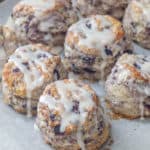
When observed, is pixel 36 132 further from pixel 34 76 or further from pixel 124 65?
pixel 124 65

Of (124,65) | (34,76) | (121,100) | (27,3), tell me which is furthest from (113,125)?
(27,3)

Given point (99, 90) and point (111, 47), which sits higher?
point (111, 47)

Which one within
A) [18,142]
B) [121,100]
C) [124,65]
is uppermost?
[124,65]

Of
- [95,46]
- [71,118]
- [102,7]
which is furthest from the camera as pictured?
[102,7]

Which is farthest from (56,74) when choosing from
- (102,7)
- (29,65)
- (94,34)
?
A: (102,7)

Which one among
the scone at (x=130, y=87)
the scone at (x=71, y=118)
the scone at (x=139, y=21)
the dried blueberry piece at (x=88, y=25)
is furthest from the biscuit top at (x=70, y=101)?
the scone at (x=139, y=21)

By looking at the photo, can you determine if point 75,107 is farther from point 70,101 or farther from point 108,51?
point 108,51

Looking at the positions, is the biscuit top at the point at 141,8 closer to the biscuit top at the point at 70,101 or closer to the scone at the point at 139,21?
the scone at the point at 139,21
